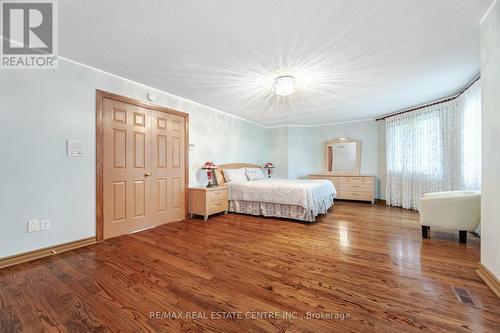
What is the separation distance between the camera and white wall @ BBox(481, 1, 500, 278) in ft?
5.28

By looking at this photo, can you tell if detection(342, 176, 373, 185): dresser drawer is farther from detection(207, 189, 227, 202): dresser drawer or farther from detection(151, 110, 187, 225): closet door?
detection(151, 110, 187, 225): closet door

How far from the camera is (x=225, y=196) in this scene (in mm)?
4293

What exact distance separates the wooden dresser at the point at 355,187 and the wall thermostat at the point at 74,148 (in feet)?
18.8

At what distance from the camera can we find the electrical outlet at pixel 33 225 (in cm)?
219

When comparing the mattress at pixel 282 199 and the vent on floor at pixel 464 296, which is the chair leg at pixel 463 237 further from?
the mattress at pixel 282 199

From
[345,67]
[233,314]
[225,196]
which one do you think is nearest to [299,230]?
[225,196]

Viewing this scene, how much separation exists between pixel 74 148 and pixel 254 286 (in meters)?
2.66

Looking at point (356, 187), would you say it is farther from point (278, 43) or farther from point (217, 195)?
point (278, 43)

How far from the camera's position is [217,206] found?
4.06 metres

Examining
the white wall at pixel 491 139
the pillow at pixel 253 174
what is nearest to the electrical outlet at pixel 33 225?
the pillow at pixel 253 174

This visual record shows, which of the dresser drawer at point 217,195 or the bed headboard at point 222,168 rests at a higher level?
the bed headboard at point 222,168

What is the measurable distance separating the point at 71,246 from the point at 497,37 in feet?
15.4

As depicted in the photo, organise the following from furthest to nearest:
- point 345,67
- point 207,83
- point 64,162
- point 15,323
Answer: point 207,83 → point 345,67 → point 64,162 → point 15,323

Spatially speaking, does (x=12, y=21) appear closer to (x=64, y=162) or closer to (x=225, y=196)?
(x=64, y=162)
